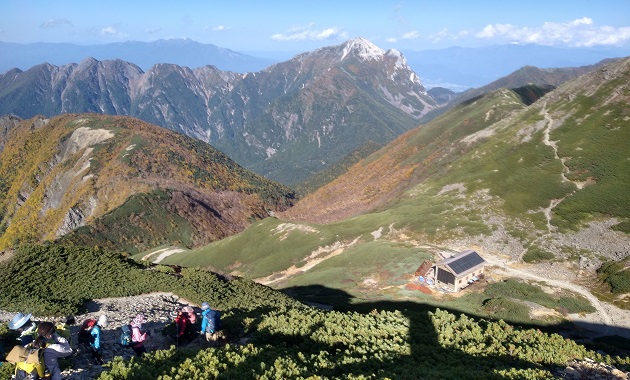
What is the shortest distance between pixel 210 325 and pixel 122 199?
148946 millimetres

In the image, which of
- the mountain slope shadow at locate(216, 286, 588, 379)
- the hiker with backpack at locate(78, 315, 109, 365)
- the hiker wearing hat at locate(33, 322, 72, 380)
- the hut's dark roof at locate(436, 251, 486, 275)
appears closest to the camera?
the hiker wearing hat at locate(33, 322, 72, 380)

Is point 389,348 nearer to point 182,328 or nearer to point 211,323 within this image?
point 211,323

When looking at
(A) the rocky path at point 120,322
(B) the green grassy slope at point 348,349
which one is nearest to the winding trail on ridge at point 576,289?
(B) the green grassy slope at point 348,349

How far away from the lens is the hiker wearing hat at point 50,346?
14.4 metres

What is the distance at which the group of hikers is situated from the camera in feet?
47.2

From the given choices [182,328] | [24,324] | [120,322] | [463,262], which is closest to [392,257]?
[463,262]

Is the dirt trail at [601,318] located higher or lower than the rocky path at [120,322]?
lower

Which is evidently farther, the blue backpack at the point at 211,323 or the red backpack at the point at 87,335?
the blue backpack at the point at 211,323

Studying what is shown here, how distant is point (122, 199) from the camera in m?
154

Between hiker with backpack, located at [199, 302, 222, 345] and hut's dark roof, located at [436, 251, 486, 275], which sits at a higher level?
hiker with backpack, located at [199, 302, 222, 345]

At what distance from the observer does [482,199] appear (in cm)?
8656

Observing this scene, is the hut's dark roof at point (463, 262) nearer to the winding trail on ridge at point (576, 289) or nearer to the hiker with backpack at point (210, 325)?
the winding trail on ridge at point (576, 289)

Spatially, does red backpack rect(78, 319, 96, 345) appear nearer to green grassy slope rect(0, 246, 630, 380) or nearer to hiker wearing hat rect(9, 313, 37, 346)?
green grassy slope rect(0, 246, 630, 380)

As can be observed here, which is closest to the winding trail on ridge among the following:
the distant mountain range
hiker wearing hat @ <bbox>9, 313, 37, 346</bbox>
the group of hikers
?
the distant mountain range
